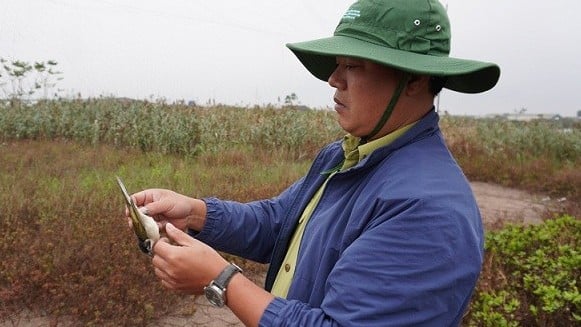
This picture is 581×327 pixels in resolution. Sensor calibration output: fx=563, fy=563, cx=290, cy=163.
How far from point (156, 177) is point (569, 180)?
760cm

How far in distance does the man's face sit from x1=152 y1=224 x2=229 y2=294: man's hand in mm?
490

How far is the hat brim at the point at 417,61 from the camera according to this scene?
1.31m


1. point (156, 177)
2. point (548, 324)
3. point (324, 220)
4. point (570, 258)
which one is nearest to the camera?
point (324, 220)

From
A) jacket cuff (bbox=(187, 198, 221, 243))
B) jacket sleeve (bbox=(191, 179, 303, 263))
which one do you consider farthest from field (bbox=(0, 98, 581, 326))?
jacket cuff (bbox=(187, 198, 221, 243))

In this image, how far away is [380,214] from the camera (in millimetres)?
1277

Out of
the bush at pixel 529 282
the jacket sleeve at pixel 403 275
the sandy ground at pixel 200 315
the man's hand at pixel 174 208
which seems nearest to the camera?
the jacket sleeve at pixel 403 275

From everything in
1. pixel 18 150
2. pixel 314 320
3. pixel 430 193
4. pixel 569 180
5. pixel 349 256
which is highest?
pixel 430 193

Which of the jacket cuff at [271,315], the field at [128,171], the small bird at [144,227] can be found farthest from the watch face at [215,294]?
the field at [128,171]

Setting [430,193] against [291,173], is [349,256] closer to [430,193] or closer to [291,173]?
[430,193]

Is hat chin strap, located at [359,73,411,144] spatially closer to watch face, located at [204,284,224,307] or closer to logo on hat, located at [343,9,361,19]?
logo on hat, located at [343,9,361,19]

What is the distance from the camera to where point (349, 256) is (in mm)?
1243

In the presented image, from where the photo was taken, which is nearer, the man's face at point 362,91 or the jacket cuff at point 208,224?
the man's face at point 362,91

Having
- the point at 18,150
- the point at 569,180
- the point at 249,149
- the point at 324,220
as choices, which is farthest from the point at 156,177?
the point at 569,180

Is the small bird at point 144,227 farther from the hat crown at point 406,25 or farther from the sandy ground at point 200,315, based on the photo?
the sandy ground at point 200,315
